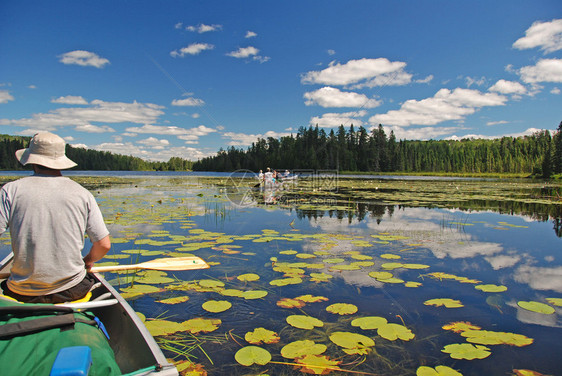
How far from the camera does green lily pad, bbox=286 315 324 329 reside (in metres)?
3.15

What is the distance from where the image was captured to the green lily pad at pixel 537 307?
351 cm

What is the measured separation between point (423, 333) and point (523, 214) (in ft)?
33.7

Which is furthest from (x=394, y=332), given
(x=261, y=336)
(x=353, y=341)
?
(x=261, y=336)

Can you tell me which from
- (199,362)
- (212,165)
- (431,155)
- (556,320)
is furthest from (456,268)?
(212,165)

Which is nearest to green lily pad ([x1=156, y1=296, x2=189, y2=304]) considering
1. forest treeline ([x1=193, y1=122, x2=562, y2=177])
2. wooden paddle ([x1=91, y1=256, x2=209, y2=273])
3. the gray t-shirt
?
wooden paddle ([x1=91, y1=256, x2=209, y2=273])

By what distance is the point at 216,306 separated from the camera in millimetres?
3619

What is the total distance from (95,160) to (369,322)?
150 metres

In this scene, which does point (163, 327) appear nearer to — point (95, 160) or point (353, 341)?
point (353, 341)

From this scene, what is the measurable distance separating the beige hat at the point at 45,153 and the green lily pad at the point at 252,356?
209 cm

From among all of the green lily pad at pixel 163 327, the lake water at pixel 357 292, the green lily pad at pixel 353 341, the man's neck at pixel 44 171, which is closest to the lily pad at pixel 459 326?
the lake water at pixel 357 292

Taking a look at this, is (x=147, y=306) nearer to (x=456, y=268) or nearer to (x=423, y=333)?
(x=423, y=333)

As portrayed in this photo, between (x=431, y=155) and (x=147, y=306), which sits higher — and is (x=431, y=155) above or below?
above

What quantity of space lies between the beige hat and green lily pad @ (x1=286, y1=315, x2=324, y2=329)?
99.5 inches

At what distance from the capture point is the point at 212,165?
133 meters
